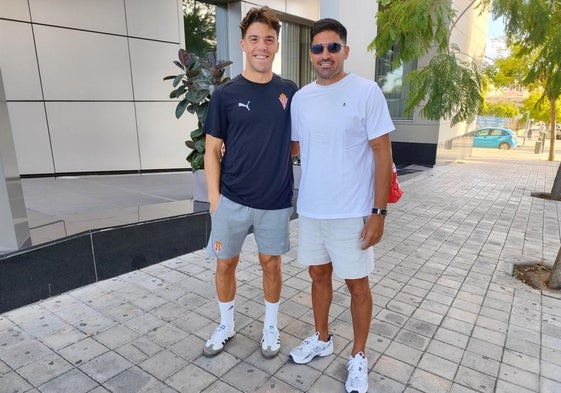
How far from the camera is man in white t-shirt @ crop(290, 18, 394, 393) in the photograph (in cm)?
202

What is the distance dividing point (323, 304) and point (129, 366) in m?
1.29

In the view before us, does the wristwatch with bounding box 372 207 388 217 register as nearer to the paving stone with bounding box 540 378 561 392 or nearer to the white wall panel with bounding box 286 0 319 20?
the paving stone with bounding box 540 378 561 392

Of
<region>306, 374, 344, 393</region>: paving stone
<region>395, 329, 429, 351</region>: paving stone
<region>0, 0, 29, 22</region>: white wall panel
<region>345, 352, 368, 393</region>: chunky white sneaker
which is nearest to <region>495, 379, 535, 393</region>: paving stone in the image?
<region>395, 329, 429, 351</region>: paving stone

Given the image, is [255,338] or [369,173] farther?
[255,338]

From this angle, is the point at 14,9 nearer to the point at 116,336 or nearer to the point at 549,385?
the point at 116,336

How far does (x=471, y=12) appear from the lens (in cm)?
1442

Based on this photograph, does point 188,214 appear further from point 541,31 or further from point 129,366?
point 541,31

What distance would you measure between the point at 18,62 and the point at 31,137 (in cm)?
114

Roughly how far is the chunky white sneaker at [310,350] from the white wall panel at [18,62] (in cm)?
595

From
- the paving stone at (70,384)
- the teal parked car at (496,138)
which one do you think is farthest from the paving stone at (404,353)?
the teal parked car at (496,138)

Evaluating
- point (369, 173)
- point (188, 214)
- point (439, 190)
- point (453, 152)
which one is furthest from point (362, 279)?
point (453, 152)

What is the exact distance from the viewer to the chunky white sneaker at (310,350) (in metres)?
2.48

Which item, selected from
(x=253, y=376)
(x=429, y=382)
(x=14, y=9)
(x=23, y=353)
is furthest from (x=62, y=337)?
(x=14, y=9)

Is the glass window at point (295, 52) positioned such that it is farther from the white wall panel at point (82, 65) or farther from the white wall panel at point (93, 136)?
the white wall panel at point (93, 136)
